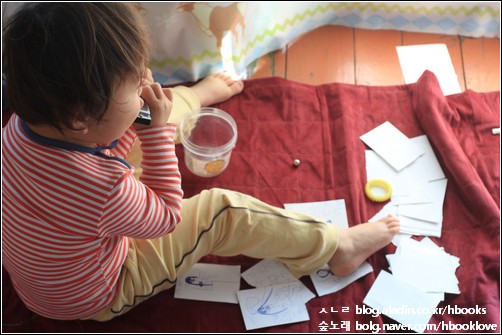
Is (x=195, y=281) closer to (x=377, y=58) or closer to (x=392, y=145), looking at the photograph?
(x=392, y=145)

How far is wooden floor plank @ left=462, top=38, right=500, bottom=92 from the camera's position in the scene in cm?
166

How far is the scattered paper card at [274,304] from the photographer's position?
1.19 meters

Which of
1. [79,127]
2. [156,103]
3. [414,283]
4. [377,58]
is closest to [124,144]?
[156,103]

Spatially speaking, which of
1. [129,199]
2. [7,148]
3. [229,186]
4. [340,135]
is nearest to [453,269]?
[340,135]

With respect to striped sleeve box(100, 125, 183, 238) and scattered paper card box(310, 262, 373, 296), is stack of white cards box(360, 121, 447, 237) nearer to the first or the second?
scattered paper card box(310, 262, 373, 296)

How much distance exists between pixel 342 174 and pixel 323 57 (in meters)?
0.53

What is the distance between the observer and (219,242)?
1.14m

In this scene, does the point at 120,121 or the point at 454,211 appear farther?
the point at 454,211

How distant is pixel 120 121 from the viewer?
30.8 inches

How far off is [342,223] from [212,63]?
2.13ft

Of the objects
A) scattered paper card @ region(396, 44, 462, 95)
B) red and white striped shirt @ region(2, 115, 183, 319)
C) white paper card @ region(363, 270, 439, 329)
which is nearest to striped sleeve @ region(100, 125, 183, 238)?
red and white striped shirt @ region(2, 115, 183, 319)

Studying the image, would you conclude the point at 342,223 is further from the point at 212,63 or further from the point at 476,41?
the point at 476,41

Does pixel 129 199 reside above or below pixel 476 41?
below

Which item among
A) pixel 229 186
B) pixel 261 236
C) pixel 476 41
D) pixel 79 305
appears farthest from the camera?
pixel 476 41
